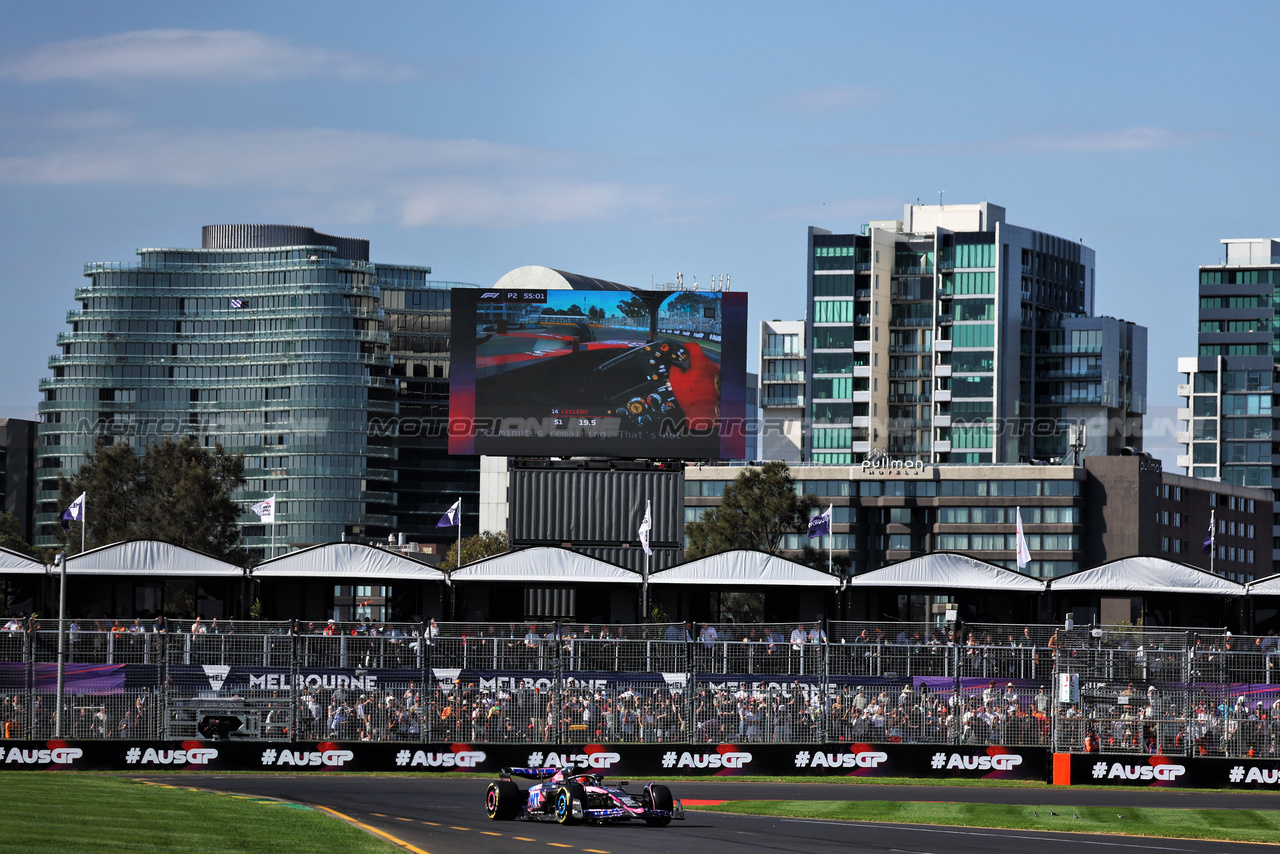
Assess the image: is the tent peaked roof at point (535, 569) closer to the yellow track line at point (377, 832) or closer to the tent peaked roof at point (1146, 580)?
the tent peaked roof at point (1146, 580)

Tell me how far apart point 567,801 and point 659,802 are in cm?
181

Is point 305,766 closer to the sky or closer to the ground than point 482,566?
closer to the ground

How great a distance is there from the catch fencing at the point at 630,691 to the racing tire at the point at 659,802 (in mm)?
12046

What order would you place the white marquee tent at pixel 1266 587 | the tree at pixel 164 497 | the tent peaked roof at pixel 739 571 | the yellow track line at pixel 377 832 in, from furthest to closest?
1. the tree at pixel 164 497
2. the tent peaked roof at pixel 739 571
3. the white marquee tent at pixel 1266 587
4. the yellow track line at pixel 377 832

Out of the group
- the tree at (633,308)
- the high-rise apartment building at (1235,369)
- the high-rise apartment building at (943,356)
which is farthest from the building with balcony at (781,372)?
the tree at (633,308)

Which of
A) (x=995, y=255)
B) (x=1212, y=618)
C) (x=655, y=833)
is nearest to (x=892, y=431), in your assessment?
(x=995, y=255)

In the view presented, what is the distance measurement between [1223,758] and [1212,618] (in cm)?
2633

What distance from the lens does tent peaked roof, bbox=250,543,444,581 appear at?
218 ft

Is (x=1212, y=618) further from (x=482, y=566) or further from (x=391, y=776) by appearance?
(x=391, y=776)

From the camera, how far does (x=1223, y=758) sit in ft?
152

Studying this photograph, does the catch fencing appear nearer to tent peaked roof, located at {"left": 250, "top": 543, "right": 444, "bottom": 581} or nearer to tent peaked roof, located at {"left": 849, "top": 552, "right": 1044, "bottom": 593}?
tent peaked roof, located at {"left": 849, "top": 552, "right": 1044, "bottom": 593}

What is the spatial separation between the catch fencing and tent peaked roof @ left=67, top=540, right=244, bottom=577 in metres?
16.8

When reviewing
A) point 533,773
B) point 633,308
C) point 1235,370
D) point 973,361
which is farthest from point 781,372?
point 533,773

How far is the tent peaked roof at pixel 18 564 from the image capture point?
63062 mm
